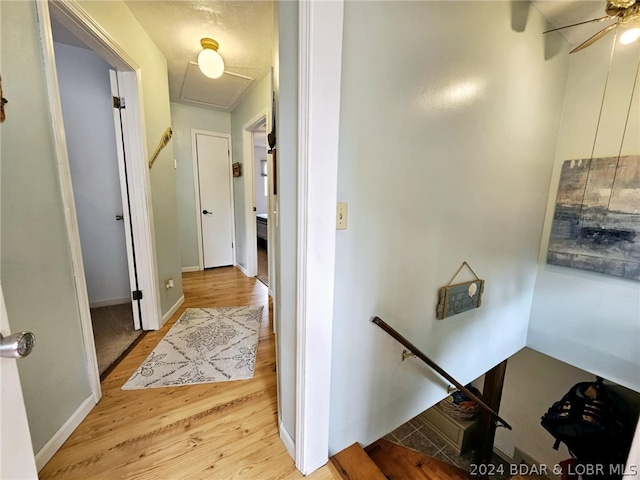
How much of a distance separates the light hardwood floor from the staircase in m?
0.09

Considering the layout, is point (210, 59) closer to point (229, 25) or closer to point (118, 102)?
point (229, 25)

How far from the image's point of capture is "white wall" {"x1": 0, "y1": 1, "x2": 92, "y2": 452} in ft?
3.22

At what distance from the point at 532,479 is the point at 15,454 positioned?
4.77 metres

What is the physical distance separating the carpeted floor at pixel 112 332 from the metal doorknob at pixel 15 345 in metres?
1.67

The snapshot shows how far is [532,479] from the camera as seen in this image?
3.00m

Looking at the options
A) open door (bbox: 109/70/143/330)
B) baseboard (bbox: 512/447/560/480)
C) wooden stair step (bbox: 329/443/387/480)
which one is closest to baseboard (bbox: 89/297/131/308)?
open door (bbox: 109/70/143/330)

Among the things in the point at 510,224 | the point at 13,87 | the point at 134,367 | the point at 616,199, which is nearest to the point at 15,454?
the point at 13,87

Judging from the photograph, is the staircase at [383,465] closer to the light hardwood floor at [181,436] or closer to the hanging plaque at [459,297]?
the light hardwood floor at [181,436]

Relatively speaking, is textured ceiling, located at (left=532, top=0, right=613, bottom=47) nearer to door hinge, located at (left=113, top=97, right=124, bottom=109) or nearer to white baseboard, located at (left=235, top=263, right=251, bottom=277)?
door hinge, located at (left=113, top=97, right=124, bottom=109)

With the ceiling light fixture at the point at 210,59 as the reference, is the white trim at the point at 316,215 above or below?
below

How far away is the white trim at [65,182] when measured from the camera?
1.14 metres

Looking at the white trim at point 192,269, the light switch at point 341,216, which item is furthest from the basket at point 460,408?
the white trim at point 192,269

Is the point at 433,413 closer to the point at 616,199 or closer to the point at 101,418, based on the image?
the point at 616,199

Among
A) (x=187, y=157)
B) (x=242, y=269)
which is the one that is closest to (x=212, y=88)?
(x=187, y=157)
